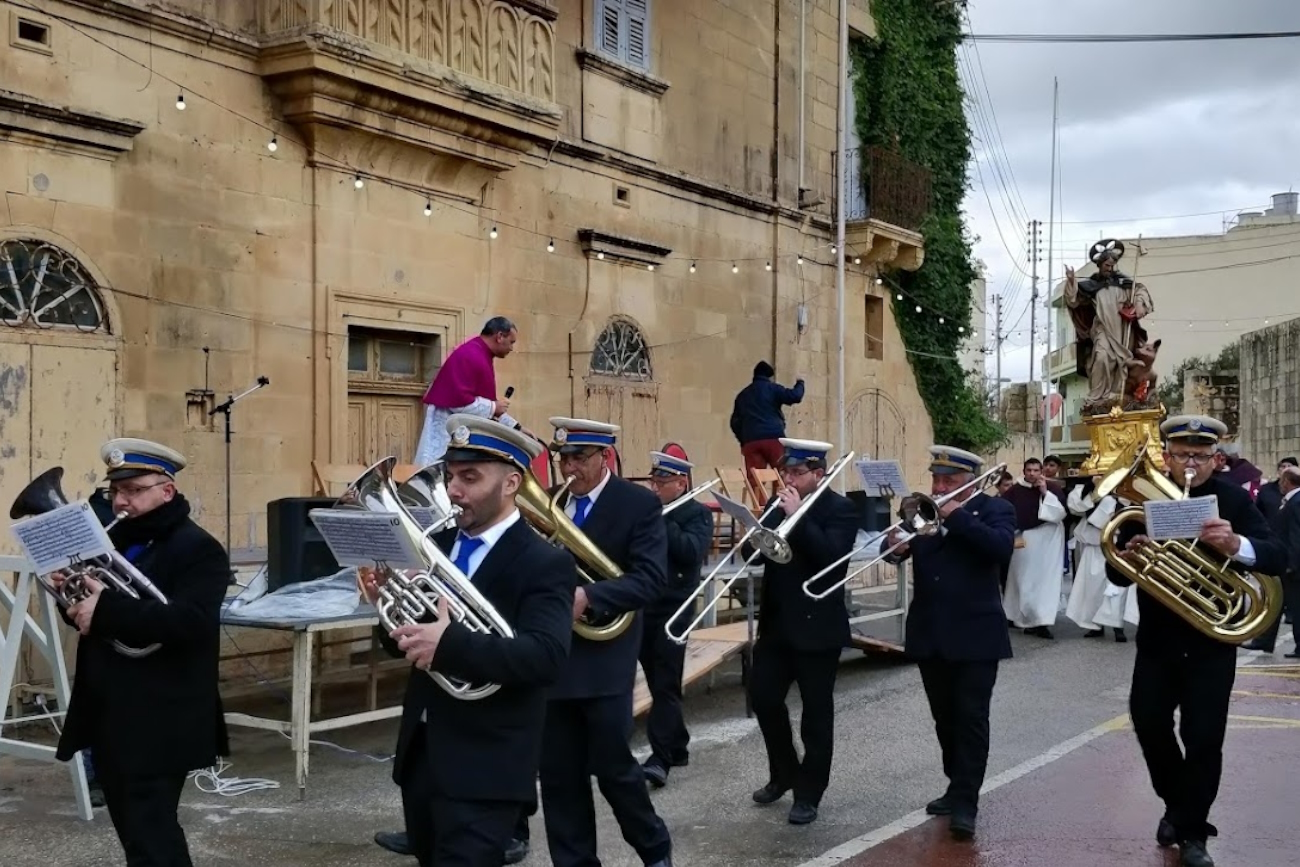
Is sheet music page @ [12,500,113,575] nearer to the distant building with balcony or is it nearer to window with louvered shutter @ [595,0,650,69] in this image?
window with louvered shutter @ [595,0,650,69]

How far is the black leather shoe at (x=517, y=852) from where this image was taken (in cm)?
645

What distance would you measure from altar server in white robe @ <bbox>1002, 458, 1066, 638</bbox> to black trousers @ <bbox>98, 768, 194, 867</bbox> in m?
11.2

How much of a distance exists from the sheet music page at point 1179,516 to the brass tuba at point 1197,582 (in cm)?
12

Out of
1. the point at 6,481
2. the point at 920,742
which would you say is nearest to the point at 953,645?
the point at 920,742

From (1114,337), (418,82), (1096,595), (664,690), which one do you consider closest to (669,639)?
(664,690)

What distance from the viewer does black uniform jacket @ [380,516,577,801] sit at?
388 cm

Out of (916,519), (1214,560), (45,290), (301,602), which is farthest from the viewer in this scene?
(45,290)

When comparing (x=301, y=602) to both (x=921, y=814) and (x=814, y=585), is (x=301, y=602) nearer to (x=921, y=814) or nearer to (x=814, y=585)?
(x=814, y=585)

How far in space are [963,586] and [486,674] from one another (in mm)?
3832

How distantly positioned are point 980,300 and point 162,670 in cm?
7310

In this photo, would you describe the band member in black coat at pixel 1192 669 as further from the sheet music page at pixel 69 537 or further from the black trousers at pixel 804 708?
the sheet music page at pixel 69 537

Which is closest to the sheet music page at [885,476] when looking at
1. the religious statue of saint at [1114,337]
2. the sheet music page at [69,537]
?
the sheet music page at [69,537]

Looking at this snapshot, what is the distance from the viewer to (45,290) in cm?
999

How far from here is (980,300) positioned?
244 ft
